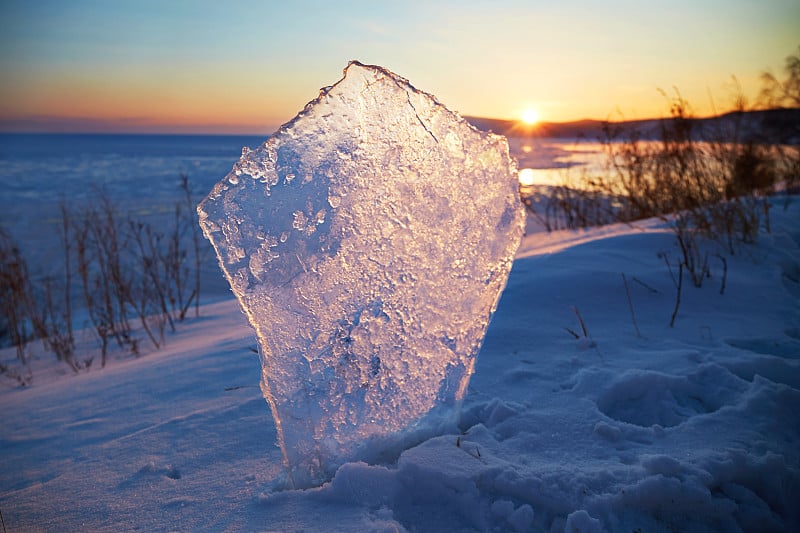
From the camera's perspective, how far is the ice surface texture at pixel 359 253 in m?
1.44

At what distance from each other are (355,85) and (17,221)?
487 inches

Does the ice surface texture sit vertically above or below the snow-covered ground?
above

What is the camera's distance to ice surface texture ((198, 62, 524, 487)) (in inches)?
56.9

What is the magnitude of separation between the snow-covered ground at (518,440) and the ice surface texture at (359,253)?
7.2 inches

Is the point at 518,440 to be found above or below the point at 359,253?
below

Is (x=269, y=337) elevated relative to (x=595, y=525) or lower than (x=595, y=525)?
elevated

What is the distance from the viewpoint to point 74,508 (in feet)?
5.08

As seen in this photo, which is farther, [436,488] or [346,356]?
[346,356]

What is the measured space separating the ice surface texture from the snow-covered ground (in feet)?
0.60

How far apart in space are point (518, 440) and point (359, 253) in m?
0.76

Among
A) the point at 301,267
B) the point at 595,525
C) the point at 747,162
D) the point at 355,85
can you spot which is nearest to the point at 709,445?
the point at 595,525

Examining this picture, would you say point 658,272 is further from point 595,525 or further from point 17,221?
point 17,221

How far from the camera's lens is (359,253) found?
1.53 m

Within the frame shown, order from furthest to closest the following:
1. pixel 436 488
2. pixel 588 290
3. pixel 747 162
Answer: pixel 747 162 < pixel 588 290 < pixel 436 488
